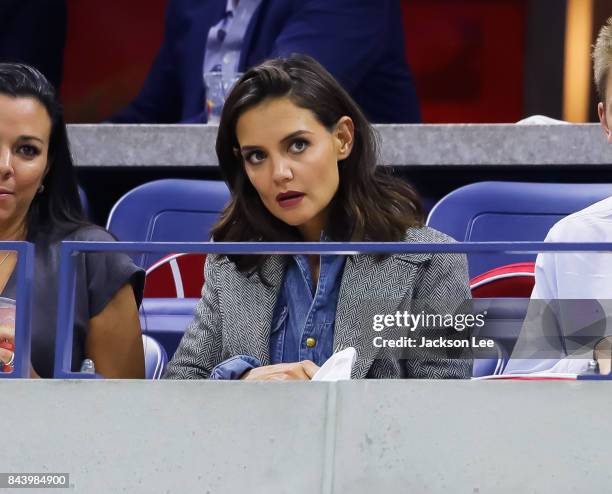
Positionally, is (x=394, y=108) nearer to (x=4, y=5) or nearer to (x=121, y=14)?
(x=4, y=5)

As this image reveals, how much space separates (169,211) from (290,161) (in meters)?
0.67

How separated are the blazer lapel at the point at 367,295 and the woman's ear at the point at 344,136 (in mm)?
629

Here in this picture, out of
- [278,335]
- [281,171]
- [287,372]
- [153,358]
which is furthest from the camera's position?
[281,171]

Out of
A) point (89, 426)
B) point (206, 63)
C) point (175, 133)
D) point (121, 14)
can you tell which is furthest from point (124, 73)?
point (89, 426)

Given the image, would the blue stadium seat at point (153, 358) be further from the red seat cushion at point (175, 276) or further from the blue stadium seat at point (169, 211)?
the blue stadium seat at point (169, 211)

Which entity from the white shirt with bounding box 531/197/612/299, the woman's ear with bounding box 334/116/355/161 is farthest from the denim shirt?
the woman's ear with bounding box 334/116/355/161

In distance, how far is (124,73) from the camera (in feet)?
17.6

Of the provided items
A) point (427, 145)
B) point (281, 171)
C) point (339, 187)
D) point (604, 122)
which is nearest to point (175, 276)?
point (281, 171)

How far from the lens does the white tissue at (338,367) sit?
1.30 m

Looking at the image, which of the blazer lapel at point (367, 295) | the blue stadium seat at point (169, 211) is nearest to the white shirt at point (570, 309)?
the blazer lapel at point (367, 295)

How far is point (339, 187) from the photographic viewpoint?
1.99m

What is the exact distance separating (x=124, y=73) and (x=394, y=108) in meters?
2.27

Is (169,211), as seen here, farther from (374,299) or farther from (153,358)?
(374,299)

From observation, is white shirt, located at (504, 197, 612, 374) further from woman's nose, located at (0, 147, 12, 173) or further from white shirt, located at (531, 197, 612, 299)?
woman's nose, located at (0, 147, 12, 173)
